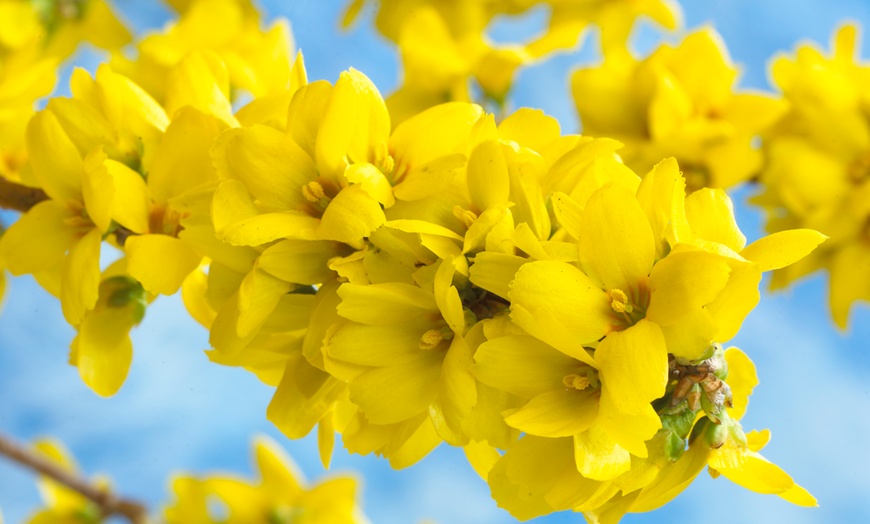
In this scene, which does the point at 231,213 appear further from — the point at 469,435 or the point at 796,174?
the point at 796,174

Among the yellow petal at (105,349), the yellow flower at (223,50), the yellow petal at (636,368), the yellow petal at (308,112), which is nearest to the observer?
the yellow petal at (636,368)

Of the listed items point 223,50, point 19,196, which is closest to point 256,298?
point 19,196

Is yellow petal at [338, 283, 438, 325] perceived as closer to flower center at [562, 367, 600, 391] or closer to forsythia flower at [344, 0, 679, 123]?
flower center at [562, 367, 600, 391]

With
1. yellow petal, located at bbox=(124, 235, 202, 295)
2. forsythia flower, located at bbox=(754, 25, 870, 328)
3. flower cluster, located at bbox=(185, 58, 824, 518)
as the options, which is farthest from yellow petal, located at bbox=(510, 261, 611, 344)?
forsythia flower, located at bbox=(754, 25, 870, 328)

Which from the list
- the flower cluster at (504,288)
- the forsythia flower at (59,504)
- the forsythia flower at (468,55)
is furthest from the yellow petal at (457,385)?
the forsythia flower at (59,504)

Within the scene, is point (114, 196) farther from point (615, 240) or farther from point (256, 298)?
point (615, 240)

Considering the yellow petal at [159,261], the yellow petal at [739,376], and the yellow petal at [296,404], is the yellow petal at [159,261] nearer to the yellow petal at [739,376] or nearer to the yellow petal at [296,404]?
the yellow petal at [296,404]

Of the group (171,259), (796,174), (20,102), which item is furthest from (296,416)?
(796,174)
